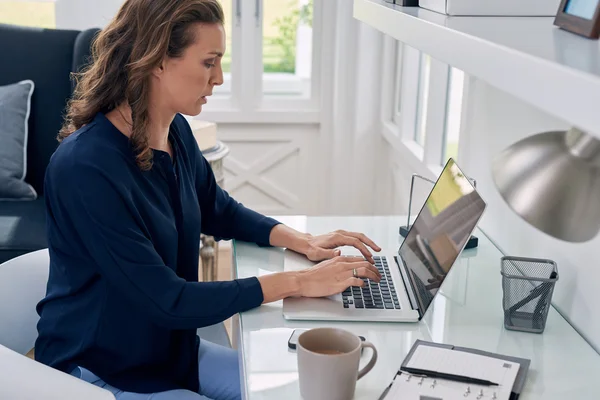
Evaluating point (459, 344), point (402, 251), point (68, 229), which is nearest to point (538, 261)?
point (459, 344)

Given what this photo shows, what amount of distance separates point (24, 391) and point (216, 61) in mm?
697

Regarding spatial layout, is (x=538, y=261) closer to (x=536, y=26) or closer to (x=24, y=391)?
(x=536, y=26)

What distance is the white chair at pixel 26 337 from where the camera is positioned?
1.19 metres

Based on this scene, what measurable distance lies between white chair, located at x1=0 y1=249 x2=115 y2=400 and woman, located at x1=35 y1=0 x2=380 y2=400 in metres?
0.05

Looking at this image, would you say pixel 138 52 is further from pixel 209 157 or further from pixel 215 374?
pixel 209 157

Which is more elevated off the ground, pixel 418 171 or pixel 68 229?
pixel 68 229

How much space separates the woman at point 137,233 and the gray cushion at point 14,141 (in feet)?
4.42

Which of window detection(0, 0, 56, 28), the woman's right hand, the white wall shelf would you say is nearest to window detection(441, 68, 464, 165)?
the white wall shelf

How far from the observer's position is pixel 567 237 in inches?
42.9

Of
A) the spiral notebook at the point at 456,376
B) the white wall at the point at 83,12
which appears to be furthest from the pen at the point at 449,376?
the white wall at the point at 83,12

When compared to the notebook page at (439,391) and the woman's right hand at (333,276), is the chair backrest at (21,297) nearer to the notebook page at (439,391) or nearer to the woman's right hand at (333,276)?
the woman's right hand at (333,276)

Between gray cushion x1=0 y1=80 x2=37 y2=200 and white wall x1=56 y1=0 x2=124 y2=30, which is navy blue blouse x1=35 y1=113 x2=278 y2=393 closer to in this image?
gray cushion x1=0 y1=80 x2=37 y2=200

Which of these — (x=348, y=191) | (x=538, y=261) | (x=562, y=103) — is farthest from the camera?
(x=348, y=191)

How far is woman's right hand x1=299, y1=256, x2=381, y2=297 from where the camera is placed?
1.42 m
